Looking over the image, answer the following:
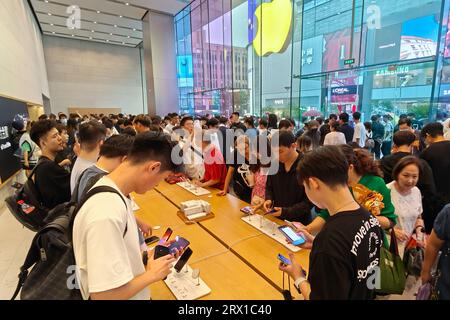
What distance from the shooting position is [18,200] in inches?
78.1

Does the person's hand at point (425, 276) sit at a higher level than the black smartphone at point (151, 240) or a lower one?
lower

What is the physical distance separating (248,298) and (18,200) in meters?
1.98

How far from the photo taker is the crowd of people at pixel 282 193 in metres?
0.83

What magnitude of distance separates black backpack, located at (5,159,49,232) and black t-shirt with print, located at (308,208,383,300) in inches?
83.3

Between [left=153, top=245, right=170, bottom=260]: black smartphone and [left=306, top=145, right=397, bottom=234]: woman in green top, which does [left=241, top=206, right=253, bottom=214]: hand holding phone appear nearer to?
[left=306, top=145, right=397, bottom=234]: woman in green top

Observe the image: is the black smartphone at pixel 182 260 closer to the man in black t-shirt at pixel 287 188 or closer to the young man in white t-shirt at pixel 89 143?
the man in black t-shirt at pixel 287 188

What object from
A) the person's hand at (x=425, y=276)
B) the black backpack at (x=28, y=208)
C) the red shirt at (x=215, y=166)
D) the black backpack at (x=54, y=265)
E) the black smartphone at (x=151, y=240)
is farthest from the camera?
the red shirt at (x=215, y=166)

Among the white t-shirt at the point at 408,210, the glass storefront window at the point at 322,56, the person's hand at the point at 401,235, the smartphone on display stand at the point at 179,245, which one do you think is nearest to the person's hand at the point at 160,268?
the smartphone on display stand at the point at 179,245

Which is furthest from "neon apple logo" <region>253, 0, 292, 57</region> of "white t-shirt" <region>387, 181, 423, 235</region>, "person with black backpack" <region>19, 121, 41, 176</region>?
"person with black backpack" <region>19, 121, 41, 176</region>

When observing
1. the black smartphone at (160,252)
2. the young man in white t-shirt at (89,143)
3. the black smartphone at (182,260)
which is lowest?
the black smartphone at (182,260)

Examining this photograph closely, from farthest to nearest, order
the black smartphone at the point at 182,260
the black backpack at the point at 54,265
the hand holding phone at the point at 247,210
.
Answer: the hand holding phone at the point at 247,210, the black smartphone at the point at 182,260, the black backpack at the point at 54,265

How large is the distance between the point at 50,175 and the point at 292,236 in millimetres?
2076
